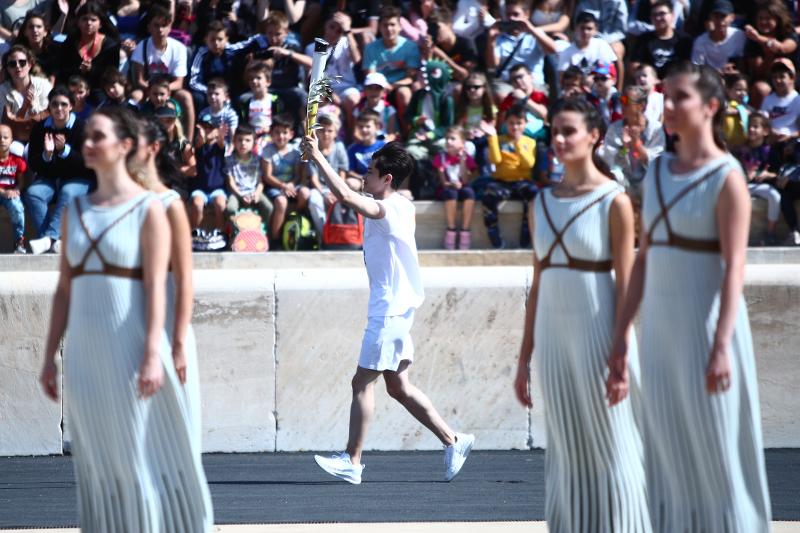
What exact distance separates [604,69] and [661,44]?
96 centimetres

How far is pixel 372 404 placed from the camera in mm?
7875

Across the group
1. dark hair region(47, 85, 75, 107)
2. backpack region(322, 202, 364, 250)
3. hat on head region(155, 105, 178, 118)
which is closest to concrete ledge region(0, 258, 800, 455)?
backpack region(322, 202, 364, 250)

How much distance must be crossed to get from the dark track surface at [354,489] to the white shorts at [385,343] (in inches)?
29.3

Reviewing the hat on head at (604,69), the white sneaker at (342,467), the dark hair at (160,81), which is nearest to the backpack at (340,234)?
the dark hair at (160,81)

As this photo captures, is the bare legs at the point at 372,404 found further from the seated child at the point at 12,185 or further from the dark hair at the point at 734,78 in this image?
the dark hair at the point at 734,78

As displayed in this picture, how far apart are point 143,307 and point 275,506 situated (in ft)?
8.75

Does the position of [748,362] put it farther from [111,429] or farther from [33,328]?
[33,328]

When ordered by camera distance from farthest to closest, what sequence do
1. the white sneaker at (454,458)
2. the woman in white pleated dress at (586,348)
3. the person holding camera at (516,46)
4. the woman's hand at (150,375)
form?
the person holding camera at (516,46) < the white sneaker at (454,458) < the woman in white pleated dress at (586,348) < the woman's hand at (150,375)

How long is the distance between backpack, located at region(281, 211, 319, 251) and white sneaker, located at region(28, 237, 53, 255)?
1.97 m

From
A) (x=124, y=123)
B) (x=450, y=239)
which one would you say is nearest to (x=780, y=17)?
(x=450, y=239)

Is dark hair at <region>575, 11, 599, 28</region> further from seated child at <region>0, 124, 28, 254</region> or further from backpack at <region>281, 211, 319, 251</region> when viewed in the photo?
seated child at <region>0, 124, 28, 254</region>

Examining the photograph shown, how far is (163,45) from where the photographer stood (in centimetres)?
1288

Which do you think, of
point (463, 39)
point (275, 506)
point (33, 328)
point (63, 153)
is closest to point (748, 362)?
point (275, 506)

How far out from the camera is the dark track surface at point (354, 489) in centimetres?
708
